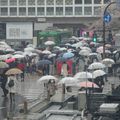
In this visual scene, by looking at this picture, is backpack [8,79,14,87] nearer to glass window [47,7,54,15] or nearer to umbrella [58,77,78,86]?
umbrella [58,77,78,86]

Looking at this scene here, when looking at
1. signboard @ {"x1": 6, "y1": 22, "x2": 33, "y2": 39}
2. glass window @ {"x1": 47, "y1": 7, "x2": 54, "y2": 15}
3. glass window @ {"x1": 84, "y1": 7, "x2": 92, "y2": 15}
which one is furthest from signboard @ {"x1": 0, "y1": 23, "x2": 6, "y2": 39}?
glass window @ {"x1": 84, "y1": 7, "x2": 92, "y2": 15}

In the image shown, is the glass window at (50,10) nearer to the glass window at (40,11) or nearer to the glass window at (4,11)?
the glass window at (40,11)

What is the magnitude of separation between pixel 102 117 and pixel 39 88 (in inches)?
504

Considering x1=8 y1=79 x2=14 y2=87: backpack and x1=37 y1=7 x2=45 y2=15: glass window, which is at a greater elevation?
x1=37 y1=7 x2=45 y2=15: glass window

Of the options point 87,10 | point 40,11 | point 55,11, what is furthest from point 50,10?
point 87,10

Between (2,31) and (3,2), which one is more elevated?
(3,2)

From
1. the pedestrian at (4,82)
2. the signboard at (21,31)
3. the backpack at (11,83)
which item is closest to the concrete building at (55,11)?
the signboard at (21,31)

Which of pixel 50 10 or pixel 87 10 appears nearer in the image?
pixel 50 10

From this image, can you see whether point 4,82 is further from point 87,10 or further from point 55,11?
point 87,10

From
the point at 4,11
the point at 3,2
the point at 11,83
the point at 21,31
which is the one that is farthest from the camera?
the point at 3,2

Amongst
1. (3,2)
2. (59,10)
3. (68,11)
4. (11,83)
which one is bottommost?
(11,83)

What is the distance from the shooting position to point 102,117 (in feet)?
55.1

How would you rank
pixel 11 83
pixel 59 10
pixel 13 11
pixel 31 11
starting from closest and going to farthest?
pixel 11 83
pixel 59 10
pixel 31 11
pixel 13 11

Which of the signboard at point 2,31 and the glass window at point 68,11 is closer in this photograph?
the signboard at point 2,31
